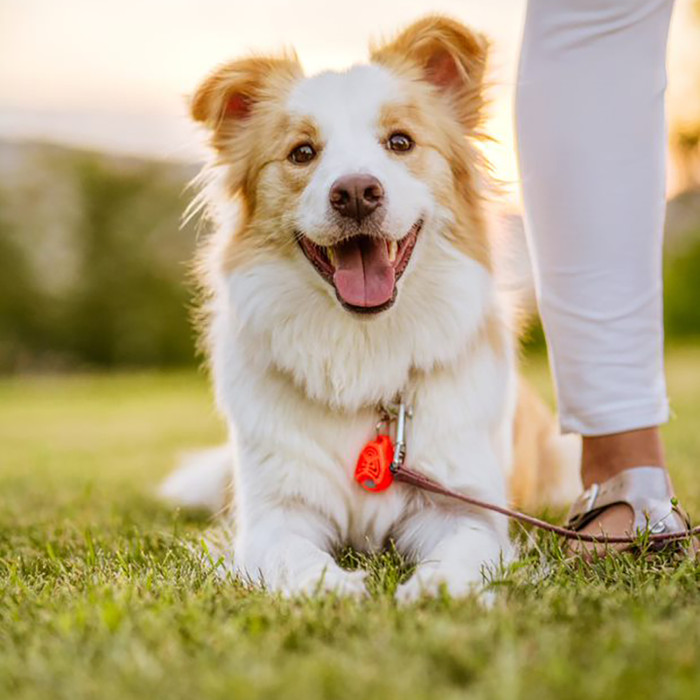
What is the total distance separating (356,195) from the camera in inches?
107

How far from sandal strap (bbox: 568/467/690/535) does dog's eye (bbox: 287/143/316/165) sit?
1.33 metres

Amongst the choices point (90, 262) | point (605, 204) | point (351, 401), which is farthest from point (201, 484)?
point (90, 262)

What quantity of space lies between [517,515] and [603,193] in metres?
0.95

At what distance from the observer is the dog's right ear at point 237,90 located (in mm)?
3283

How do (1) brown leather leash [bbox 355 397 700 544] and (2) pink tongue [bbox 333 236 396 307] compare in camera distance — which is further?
(2) pink tongue [bbox 333 236 396 307]

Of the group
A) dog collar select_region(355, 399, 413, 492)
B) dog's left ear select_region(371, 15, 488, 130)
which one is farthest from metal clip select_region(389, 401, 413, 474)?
dog's left ear select_region(371, 15, 488, 130)

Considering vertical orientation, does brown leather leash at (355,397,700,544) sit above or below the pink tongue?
below

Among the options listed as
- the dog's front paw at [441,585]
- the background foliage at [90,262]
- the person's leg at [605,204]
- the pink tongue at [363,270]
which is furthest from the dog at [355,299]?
the background foliage at [90,262]

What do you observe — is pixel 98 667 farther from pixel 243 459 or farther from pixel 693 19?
pixel 693 19

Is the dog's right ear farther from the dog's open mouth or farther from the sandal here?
the sandal

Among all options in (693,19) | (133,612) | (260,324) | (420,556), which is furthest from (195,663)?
(693,19)

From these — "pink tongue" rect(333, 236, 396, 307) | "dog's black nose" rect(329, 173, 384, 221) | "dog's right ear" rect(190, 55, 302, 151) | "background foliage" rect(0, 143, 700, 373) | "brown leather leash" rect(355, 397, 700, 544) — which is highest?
"dog's right ear" rect(190, 55, 302, 151)

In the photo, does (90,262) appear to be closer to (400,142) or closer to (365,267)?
(400,142)

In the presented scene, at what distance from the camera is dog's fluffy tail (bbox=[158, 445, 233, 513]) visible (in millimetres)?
4134
